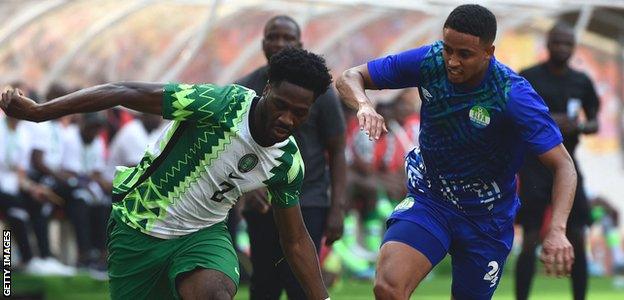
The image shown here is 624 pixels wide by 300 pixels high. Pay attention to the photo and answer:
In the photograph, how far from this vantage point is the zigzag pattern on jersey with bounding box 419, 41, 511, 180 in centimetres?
780

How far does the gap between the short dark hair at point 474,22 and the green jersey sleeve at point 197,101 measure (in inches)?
47.7

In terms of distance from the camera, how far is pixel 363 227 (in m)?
→ 19.3

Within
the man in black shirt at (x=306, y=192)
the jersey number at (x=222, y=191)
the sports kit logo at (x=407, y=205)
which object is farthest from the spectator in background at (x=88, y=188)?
the jersey number at (x=222, y=191)

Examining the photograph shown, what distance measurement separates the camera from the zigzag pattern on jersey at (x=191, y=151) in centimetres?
715

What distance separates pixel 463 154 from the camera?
7984mm

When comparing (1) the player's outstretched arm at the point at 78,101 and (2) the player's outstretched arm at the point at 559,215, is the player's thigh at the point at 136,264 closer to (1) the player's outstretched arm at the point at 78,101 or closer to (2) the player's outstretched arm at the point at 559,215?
(1) the player's outstretched arm at the point at 78,101

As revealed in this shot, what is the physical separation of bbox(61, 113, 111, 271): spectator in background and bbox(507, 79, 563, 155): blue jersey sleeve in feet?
29.5

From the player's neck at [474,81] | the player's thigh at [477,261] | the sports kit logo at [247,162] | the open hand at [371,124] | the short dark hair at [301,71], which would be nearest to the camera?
the open hand at [371,124]

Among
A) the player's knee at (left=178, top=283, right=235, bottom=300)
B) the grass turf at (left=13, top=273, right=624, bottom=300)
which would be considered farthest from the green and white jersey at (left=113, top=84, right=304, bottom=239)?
the grass turf at (left=13, top=273, right=624, bottom=300)

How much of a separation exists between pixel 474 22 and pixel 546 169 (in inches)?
173

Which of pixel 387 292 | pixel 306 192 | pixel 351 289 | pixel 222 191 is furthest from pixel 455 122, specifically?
pixel 351 289

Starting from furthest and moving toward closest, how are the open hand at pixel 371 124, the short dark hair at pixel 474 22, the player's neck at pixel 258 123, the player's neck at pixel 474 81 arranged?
1. the player's neck at pixel 474 81
2. the short dark hair at pixel 474 22
3. the player's neck at pixel 258 123
4. the open hand at pixel 371 124

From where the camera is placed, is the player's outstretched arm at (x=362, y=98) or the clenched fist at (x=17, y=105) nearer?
the clenched fist at (x=17, y=105)

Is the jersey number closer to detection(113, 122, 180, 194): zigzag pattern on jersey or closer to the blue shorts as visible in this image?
detection(113, 122, 180, 194): zigzag pattern on jersey
